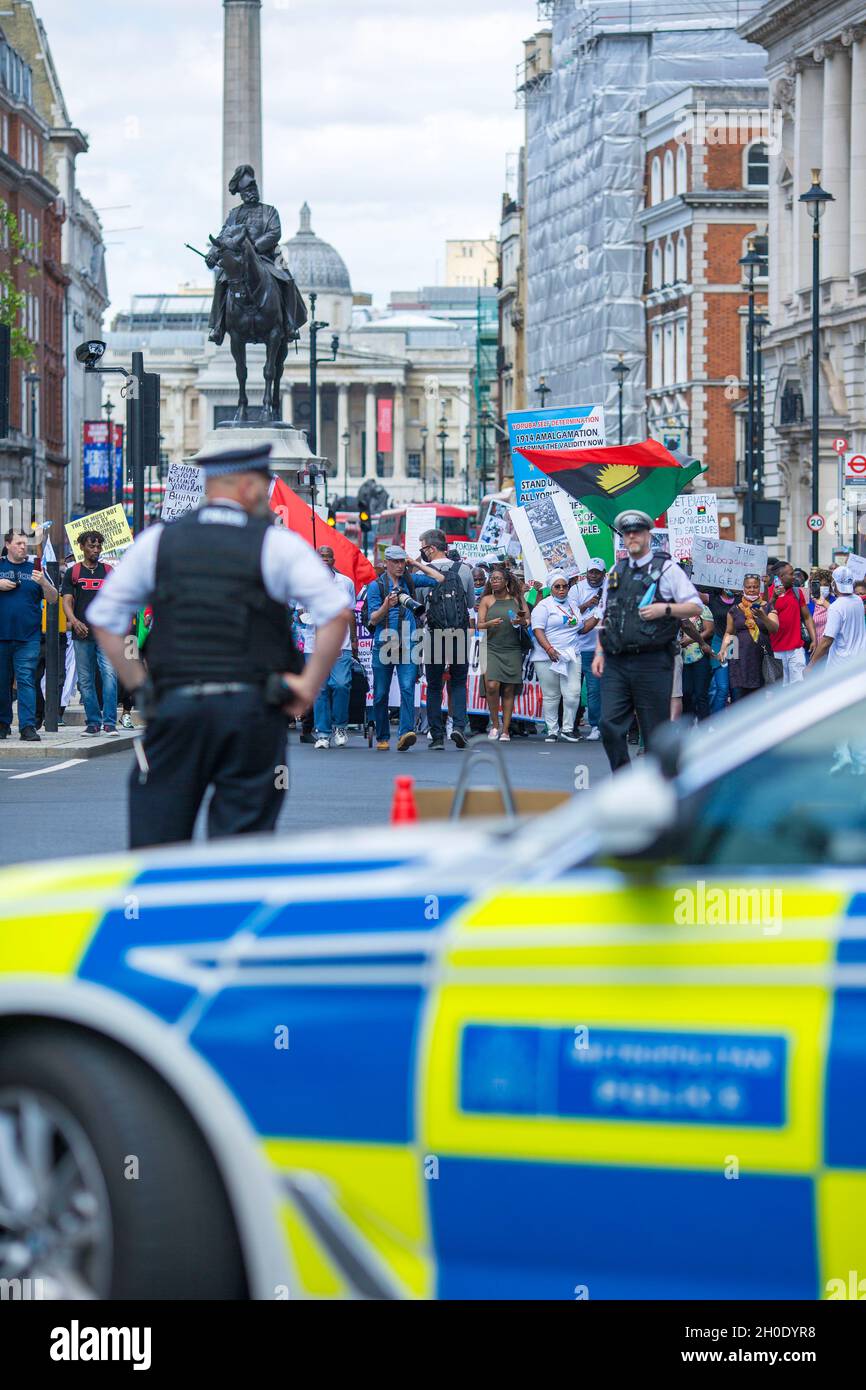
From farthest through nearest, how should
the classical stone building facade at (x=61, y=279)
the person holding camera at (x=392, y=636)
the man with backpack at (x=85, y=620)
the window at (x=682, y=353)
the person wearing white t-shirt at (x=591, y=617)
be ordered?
the classical stone building facade at (x=61, y=279), the window at (x=682, y=353), the person wearing white t-shirt at (x=591, y=617), the person holding camera at (x=392, y=636), the man with backpack at (x=85, y=620)

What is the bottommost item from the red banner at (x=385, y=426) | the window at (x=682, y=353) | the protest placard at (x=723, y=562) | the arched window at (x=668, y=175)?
the protest placard at (x=723, y=562)

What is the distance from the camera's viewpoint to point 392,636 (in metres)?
21.9

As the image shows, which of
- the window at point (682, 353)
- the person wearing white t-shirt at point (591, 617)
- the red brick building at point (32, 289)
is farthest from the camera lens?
the window at point (682, 353)

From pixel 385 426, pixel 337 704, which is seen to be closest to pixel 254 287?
pixel 337 704

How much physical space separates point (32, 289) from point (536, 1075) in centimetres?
8395

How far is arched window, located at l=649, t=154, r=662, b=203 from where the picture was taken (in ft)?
264

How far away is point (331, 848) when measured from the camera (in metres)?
4.38

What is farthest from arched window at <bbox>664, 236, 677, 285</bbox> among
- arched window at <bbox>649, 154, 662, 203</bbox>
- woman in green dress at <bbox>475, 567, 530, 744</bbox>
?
woman in green dress at <bbox>475, 567, 530, 744</bbox>

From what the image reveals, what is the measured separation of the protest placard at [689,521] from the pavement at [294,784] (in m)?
4.39

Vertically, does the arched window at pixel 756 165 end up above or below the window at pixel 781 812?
above

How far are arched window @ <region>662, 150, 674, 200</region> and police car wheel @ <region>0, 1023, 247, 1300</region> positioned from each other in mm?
77113

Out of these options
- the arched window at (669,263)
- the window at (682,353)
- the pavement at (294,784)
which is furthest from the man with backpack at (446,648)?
the arched window at (669,263)

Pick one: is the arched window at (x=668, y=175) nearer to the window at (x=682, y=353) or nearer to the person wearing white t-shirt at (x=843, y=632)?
the window at (x=682, y=353)

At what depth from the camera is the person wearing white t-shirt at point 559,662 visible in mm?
23594
